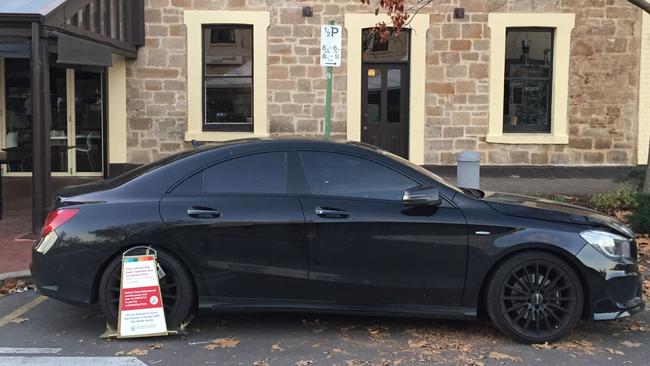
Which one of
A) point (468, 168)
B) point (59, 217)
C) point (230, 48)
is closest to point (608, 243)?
point (59, 217)

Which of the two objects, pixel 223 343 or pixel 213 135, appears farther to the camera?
pixel 213 135

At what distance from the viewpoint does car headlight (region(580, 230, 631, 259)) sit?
4676 mm

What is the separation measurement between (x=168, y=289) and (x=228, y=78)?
8.46 meters

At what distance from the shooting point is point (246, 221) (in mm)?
4766

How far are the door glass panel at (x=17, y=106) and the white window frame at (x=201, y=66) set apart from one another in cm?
373

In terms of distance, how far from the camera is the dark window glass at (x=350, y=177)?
4.84 metres

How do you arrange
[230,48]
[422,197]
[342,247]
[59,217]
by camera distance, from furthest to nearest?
[230,48], [59,217], [342,247], [422,197]

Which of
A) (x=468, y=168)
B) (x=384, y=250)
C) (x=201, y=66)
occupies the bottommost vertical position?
(x=384, y=250)

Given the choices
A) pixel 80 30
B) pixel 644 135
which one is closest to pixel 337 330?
pixel 80 30

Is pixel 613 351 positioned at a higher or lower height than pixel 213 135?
lower

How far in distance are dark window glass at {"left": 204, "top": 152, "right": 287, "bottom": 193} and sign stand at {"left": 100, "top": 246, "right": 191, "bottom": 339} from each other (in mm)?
703

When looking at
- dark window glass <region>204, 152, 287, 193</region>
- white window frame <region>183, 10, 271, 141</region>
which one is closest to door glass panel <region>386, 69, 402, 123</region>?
white window frame <region>183, 10, 271, 141</region>

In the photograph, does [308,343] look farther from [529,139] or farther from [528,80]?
[528,80]

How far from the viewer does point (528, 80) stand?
12.9m
